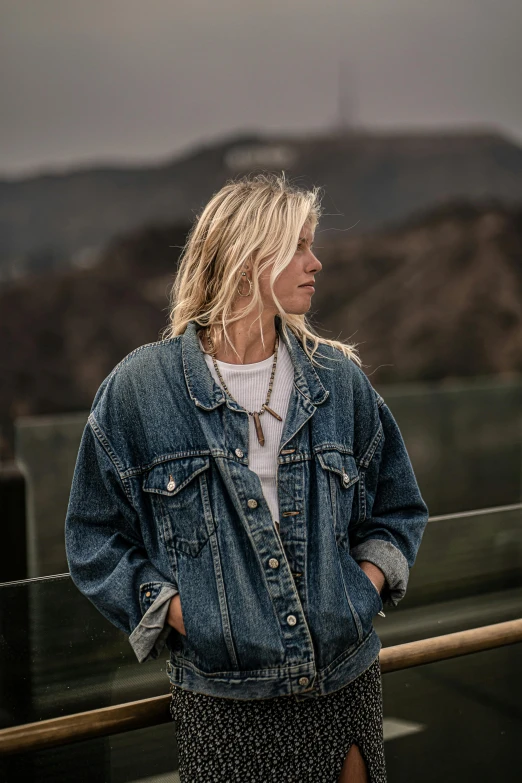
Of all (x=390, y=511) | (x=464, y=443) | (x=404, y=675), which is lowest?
(x=464, y=443)

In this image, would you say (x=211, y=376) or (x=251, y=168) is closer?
(x=211, y=376)

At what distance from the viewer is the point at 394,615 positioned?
1820mm

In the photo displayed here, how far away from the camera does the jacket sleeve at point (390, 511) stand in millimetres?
1344

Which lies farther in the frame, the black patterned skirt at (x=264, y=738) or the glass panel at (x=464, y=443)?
the glass panel at (x=464, y=443)

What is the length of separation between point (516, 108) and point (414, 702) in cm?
872

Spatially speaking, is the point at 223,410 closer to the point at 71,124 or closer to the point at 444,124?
the point at 71,124

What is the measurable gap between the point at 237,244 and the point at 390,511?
0.50 m

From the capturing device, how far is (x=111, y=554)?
1244 mm

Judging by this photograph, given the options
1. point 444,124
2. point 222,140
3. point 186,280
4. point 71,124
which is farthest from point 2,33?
point 186,280

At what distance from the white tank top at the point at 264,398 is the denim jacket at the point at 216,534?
0.02 m

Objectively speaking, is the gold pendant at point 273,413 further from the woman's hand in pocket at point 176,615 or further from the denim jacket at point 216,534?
the woman's hand in pocket at point 176,615

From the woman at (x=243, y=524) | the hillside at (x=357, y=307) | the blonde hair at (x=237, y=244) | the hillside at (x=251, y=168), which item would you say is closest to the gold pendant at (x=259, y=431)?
the woman at (x=243, y=524)

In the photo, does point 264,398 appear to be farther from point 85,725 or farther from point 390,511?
point 85,725

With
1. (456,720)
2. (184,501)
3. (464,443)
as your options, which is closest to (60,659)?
(184,501)
